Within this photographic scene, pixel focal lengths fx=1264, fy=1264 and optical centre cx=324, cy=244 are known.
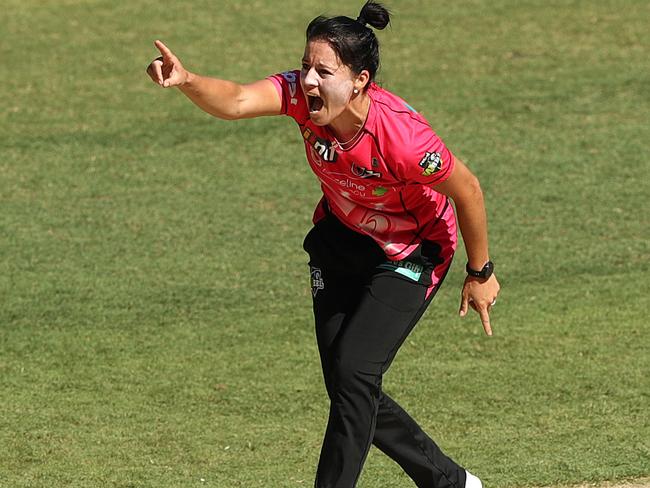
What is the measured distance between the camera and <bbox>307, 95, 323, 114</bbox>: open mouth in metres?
4.78

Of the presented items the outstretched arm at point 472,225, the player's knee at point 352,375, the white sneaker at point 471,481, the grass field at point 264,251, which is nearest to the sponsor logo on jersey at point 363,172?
the outstretched arm at point 472,225

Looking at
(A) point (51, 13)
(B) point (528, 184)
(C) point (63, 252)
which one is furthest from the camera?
(A) point (51, 13)

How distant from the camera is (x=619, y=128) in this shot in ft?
36.4

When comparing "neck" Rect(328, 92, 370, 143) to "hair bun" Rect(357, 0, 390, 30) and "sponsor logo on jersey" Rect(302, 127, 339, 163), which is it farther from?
"hair bun" Rect(357, 0, 390, 30)

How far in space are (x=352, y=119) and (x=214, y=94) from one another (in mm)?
532

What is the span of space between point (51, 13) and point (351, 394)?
9438mm

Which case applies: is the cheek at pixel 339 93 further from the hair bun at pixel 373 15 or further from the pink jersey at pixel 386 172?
the hair bun at pixel 373 15

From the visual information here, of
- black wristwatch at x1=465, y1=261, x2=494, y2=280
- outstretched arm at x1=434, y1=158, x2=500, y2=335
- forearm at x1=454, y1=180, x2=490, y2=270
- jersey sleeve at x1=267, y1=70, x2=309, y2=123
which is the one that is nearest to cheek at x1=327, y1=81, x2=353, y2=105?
jersey sleeve at x1=267, y1=70, x2=309, y2=123

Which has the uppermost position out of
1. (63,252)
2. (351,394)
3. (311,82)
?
(311,82)

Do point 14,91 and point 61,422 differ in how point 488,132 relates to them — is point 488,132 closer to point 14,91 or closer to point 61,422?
point 14,91

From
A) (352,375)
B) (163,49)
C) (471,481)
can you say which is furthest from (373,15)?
(471,481)

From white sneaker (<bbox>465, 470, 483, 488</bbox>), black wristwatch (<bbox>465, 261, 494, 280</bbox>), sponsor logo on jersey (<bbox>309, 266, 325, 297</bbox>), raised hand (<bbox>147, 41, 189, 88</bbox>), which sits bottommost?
white sneaker (<bbox>465, 470, 483, 488</bbox>)

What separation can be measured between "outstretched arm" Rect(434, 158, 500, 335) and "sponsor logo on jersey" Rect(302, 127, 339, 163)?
0.42 meters

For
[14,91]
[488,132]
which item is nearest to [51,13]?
[14,91]
